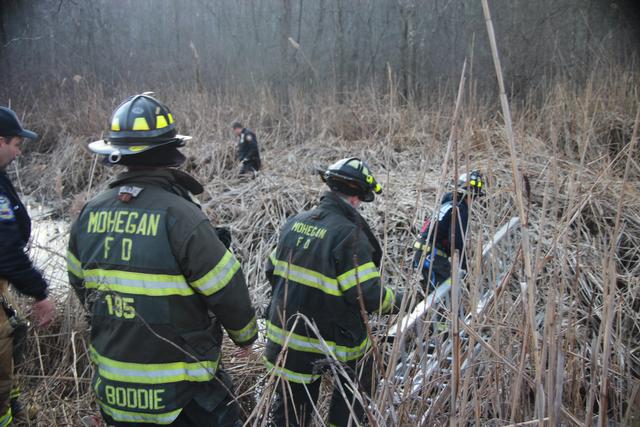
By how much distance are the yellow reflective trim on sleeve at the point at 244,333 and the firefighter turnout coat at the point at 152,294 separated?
105mm

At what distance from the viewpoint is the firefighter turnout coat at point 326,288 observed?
8.23ft

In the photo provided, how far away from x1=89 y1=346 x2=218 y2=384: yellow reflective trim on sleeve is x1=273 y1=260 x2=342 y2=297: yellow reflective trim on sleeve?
79 centimetres

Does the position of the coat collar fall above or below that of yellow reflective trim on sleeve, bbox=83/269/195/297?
above

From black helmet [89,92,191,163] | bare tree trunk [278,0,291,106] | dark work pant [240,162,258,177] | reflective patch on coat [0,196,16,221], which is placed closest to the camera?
black helmet [89,92,191,163]

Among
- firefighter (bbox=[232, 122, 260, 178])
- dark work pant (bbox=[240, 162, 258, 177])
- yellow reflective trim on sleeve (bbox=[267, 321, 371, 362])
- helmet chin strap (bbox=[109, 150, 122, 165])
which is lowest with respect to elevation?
dark work pant (bbox=[240, 162, 258, 177])

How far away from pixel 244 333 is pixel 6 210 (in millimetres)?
1331

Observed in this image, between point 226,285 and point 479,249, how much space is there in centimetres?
100

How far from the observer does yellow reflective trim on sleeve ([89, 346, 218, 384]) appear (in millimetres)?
1779

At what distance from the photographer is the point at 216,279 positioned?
1.81m

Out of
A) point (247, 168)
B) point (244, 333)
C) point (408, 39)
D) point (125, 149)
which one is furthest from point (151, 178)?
point (408, 39)

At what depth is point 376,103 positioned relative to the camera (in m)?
8.80

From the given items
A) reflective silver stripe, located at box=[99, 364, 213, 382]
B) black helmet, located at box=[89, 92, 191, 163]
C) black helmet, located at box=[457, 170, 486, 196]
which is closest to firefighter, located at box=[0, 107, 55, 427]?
black helmet, located at box=[89, 92, 191, 163]

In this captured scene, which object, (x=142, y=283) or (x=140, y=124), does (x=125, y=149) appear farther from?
(x=142, y=283)

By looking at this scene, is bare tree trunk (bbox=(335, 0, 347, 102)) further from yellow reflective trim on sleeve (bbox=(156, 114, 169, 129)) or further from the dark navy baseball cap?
yellow reflective trim on sleeve (bbox=(156, 114, 169, 129))
